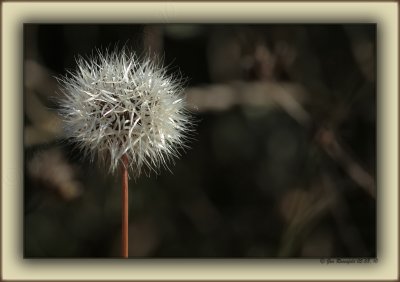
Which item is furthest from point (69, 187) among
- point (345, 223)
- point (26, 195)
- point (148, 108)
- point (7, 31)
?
point (345, 223)

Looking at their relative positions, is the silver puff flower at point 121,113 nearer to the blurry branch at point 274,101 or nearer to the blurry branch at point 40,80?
the blurry branch at point 40,80

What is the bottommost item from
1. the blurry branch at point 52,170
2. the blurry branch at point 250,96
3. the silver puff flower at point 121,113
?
the blurry branch at point 52,170

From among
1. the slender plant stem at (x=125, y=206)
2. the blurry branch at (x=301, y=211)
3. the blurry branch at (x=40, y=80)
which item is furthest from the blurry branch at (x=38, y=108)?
the blurry branch at (x=301, y=211)

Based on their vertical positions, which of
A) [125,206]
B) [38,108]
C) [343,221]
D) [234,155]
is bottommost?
[343,221]

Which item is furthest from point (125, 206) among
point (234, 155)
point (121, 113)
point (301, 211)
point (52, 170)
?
point (234, 155)

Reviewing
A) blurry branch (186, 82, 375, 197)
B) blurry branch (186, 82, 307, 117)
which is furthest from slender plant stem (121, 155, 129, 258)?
blurry branch (186, 82, 307, 117)

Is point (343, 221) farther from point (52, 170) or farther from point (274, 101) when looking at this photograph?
point (52, 170)

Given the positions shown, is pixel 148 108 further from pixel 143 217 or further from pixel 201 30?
pixel 143 217

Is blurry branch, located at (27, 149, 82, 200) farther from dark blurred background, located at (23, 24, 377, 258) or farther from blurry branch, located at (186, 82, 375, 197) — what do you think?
blurry branch, located at (186, 82, 375, 197)
